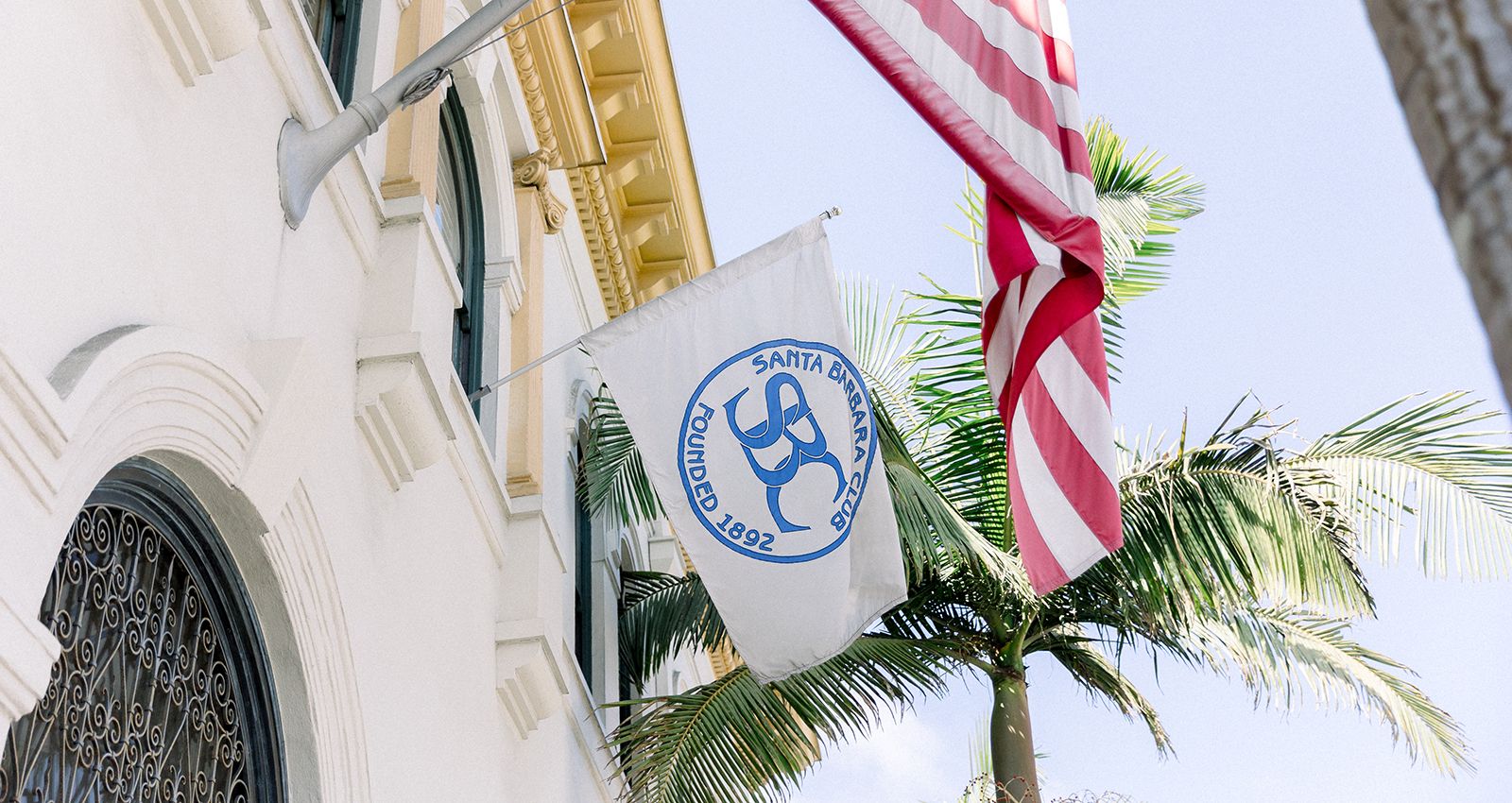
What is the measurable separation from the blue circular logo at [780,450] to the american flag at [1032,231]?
2.18 ft

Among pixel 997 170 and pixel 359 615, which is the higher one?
pixel 997 170

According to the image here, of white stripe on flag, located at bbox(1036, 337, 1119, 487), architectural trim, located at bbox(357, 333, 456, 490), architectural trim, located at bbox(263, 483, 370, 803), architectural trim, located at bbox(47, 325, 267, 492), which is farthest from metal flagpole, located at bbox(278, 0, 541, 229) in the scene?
white stripe on flag, located at bbox(1036, 337, 1119, 487)

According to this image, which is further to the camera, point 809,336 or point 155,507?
point 809,336

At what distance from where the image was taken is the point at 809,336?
22.1 feet

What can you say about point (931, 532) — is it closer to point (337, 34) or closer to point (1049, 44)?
point (1049, 44)

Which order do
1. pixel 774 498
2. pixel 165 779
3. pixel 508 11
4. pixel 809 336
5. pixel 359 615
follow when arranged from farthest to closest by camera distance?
pixel 809 336, pixel 774 498, pixel 359 615, pixel 508 11, pixel 165 779

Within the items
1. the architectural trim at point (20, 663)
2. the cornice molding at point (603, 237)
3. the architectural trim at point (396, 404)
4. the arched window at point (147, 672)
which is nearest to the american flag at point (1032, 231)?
the architectural trim at point (396, 404)

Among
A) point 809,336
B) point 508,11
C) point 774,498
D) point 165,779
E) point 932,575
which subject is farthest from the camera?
point 932,575

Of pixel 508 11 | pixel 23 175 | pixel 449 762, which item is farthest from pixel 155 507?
pixel 449 762

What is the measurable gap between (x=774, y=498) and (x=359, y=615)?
1.70 m

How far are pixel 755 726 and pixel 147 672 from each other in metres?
4.40

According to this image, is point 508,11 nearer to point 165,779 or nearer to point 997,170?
point 997,170

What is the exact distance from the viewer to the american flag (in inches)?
214

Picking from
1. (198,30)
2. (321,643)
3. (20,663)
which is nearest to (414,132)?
(198,30)
